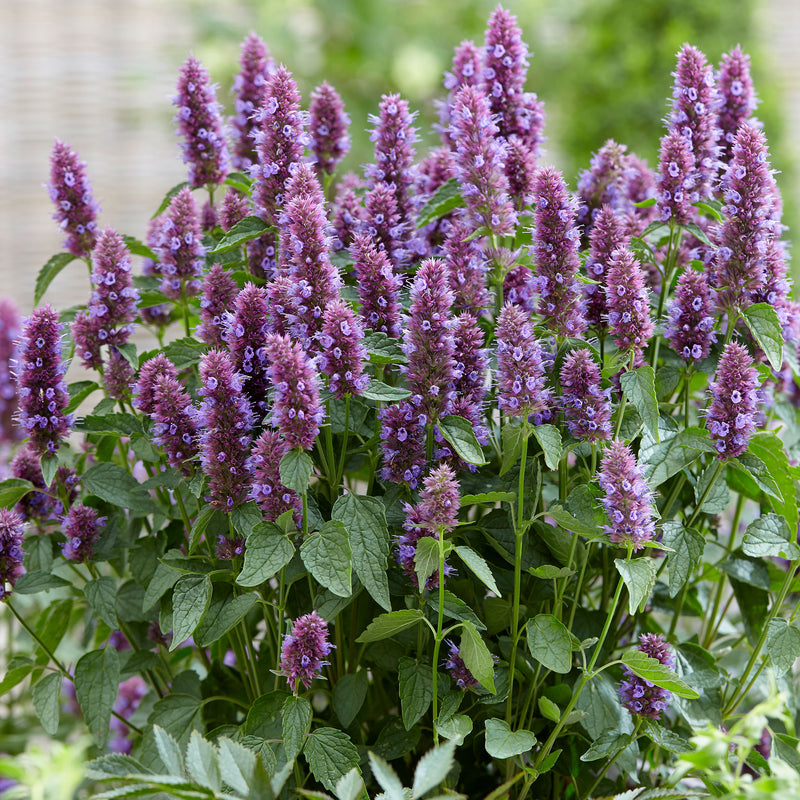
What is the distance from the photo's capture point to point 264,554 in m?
1.14

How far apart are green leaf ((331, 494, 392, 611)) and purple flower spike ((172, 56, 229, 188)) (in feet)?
2.02

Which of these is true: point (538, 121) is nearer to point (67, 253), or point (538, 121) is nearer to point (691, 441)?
point (691, 441)

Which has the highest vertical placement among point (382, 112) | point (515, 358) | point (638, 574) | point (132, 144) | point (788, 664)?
point (132, 144)

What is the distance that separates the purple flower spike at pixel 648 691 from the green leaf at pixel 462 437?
33 cm

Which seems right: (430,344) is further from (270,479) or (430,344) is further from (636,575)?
(636,575)

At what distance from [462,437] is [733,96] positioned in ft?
2.50

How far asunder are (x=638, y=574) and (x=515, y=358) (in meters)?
0.28

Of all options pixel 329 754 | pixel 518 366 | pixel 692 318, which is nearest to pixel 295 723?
pixel 329 754

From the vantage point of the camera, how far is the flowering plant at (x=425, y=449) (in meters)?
1.16

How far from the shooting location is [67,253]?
1642 millimetres

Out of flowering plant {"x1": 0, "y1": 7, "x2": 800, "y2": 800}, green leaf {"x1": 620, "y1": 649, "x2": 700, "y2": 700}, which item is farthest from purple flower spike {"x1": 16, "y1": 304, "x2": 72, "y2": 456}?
green leaf {"x1": 620, "y1": 649, "x2": 700, "y2": 700}

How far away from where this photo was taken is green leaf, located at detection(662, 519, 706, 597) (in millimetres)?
1307

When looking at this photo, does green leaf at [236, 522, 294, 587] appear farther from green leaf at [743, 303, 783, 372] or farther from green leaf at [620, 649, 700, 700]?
green leaf at [743, 303, 783, 372]

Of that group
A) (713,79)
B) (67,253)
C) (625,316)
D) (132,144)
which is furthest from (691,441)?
(132,144)
